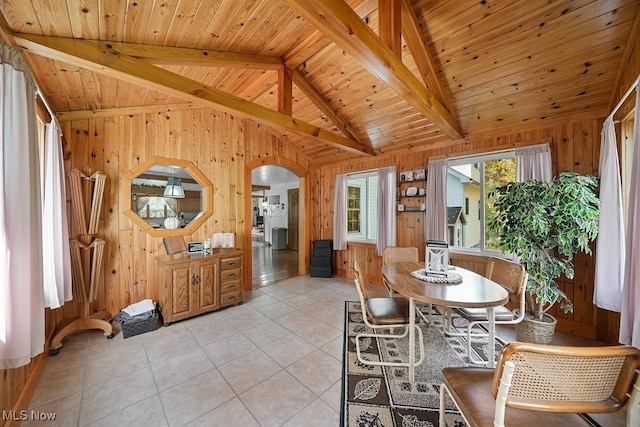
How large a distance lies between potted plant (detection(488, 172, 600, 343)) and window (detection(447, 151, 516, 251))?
87 cm

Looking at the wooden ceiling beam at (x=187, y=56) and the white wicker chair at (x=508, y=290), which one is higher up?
the wooden ceiling beam at (x=187, y=56)

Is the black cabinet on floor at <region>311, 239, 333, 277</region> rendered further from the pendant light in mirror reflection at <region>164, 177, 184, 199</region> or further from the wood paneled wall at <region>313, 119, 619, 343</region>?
the pendant light in mirror reflection at <region>164, 177, 184, 199</region>

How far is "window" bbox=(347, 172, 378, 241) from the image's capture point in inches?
187

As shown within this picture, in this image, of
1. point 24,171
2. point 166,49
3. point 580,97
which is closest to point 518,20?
point 580,97

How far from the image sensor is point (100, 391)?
5.67 feet

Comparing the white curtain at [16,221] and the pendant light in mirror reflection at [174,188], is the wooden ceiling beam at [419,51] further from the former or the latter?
the pendant light in mirror reflection at [174,188]

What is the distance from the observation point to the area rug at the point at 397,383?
4.89 ft

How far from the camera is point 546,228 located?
213 centimetres

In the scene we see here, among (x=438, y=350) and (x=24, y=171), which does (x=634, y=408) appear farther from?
(x=24, y=171)

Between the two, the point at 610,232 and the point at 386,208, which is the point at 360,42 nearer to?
the point at 610,232

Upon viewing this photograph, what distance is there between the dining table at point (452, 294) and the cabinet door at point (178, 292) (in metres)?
2.38

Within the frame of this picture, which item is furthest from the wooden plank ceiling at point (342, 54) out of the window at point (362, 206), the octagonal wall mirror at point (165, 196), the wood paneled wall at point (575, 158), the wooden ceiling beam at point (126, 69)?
the window at point (362, 206)

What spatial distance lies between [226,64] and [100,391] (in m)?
2.97

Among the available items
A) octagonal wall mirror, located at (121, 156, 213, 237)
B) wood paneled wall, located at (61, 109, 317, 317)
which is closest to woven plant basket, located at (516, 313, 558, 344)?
wood paneled wall, located at (61, 109, 317, 317)
